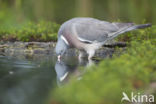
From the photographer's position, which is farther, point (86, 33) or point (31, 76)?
point (86, 33)

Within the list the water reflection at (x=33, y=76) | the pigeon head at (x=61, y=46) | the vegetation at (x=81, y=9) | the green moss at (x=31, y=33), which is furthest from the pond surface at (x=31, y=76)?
the vegetation at (x=81, y=9)

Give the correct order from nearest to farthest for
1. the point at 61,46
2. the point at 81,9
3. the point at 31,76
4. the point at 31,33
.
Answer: the point at 31,76 → the point at 61,46 → the point at 31,33 → the point at 81,9

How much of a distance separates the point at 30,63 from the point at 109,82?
3.24 meters

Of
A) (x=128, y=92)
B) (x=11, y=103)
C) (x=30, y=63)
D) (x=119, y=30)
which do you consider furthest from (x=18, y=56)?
(x=128, y=92)

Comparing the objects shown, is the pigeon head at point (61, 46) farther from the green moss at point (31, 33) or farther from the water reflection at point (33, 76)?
the green moss at point (31, 33)

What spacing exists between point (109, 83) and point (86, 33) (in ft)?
13.1

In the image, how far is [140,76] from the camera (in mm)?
4332

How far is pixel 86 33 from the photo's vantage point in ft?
24.9

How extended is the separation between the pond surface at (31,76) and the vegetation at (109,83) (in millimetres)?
456

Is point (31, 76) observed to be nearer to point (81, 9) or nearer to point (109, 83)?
point (109, 83)

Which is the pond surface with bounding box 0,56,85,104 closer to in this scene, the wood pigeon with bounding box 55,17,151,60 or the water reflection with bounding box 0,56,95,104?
the water reflection with bounding box 0,56,95,104

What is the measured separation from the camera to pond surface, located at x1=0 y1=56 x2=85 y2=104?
457 cm

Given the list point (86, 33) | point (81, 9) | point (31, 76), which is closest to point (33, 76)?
point (31, 76)

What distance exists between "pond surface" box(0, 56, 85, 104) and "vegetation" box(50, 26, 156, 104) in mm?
456
